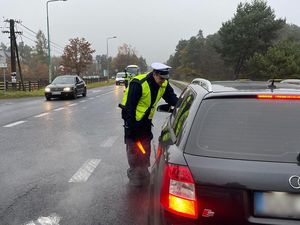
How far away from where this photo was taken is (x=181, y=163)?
2.73 meters

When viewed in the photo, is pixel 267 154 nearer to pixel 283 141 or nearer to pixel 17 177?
pixel 283 141

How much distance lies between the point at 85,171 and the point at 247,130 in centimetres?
437

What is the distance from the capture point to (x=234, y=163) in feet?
8.70

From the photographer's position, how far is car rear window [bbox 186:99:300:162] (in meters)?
2.73

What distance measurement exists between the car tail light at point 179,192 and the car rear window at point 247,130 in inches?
6.8

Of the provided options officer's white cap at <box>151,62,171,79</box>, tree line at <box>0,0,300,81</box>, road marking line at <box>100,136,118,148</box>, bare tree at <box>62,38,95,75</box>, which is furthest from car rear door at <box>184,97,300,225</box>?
bare tree at <box>62,38,95,75</box>

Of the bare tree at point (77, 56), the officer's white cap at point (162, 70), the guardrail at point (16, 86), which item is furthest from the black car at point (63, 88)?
the bare tree at point (77, 56)

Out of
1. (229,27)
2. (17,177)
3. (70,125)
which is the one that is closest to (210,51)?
(229,27)

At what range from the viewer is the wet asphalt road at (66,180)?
15.4 feet

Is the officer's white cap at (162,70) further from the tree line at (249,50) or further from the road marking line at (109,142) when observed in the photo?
the tree line at (249,50)

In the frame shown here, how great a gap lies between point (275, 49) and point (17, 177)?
47221mm

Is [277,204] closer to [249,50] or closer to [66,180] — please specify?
[66,180]

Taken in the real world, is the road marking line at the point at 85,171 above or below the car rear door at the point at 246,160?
below

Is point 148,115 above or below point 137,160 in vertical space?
above
